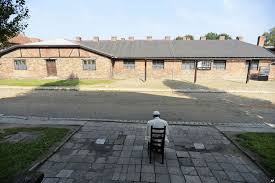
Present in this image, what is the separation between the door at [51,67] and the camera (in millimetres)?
21578

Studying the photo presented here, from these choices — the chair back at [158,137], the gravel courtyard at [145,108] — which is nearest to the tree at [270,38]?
the gravel courtyard at [145,108]

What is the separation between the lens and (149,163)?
453cm

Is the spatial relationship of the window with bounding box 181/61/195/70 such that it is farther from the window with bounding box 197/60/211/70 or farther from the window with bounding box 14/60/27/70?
the window with bounding box 14/60/27/70

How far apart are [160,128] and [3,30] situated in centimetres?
571

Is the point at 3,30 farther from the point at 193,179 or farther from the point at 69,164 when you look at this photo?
the point at 193,179

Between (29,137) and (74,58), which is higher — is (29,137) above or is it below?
below

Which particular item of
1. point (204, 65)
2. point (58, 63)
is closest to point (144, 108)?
point (204, 65)

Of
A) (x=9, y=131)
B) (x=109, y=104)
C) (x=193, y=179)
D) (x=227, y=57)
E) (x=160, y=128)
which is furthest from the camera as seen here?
(x=227, y=57)

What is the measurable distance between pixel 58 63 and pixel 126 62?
27.5 ft

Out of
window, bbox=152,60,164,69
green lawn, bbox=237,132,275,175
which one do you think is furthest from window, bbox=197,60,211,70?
green lawn, bbox=237,132,275,175

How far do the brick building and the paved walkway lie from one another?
50.1 feet

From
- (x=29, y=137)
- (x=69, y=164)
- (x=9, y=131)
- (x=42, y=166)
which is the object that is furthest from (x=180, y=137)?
(x=9, y=131)

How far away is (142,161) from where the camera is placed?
4629 mm

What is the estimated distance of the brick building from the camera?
20891 mm
